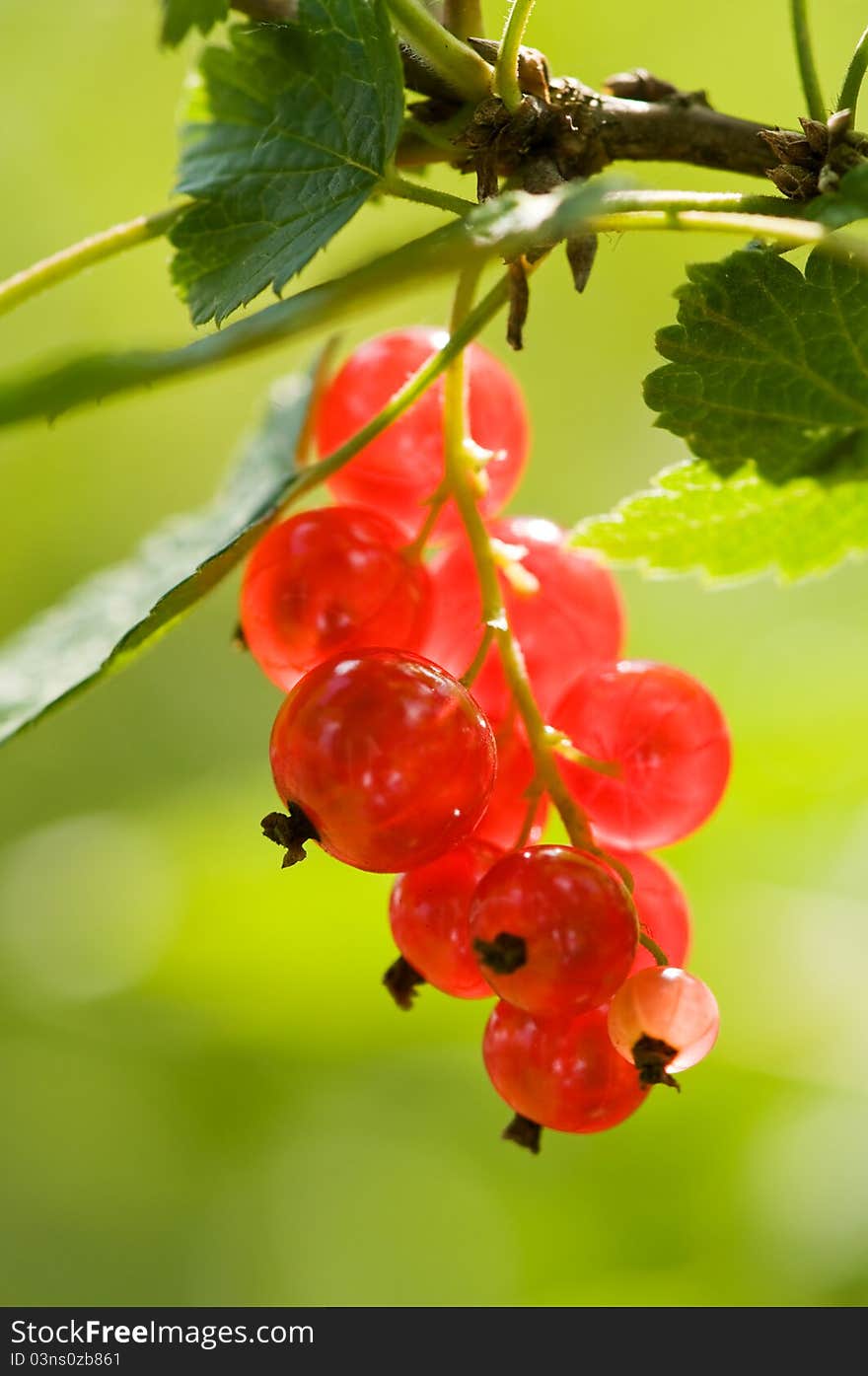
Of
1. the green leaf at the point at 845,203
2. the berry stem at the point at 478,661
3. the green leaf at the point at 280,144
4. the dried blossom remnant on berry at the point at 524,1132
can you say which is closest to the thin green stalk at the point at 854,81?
the green leaf at the point at 845,203

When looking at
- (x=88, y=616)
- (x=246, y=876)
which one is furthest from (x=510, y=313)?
(x=246, y=876)

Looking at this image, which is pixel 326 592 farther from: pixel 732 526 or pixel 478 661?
pixel 732 526

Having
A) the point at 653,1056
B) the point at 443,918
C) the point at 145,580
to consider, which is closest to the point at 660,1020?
the point at 653,1056

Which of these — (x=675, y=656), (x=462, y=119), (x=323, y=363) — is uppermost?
(x=675, y=656)

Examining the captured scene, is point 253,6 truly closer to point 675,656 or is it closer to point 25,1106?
point 675,656

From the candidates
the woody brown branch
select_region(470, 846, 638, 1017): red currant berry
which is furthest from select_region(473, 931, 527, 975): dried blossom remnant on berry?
the woody brown branch
